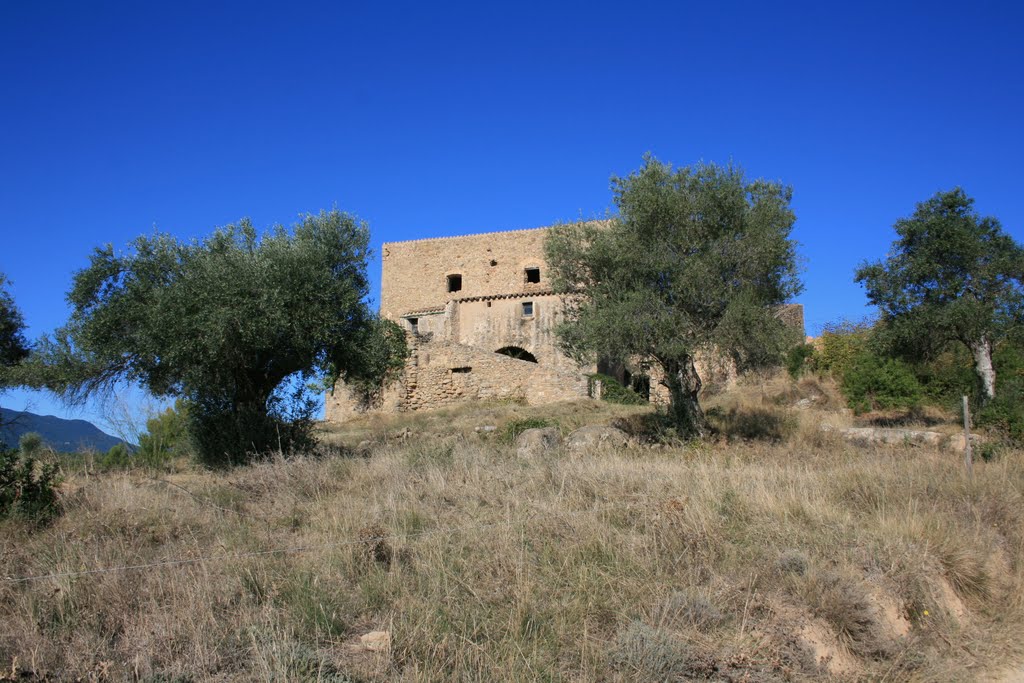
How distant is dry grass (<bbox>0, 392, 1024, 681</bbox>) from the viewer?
A: 165 inches

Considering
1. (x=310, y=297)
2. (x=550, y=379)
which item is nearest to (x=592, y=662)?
(x=310, y=297)

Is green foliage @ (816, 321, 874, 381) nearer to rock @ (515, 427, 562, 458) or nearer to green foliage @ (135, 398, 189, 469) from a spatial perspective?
rock @ (515, 427, 562, 458)

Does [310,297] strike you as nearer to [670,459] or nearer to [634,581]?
[670,459]

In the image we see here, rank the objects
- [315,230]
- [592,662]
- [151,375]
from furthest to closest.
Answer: [315,230] < [151,375] < [592,662]

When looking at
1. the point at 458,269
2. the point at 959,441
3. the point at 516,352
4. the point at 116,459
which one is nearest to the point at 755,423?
the point at 959,441

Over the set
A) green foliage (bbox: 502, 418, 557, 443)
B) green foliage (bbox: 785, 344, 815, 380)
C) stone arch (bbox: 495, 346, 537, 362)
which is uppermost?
stone arch (bbox: 495, 346, 537, 362)

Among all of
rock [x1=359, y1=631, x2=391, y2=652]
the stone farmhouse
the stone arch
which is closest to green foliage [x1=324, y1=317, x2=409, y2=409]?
rock [x1=359, y1=631, x2=391, y2=652]

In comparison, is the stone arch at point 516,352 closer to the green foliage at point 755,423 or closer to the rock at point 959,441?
the green foliage at point 755,423

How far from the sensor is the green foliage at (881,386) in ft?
60.3

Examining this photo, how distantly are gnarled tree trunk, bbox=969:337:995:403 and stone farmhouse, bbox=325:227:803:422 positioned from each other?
336 inches

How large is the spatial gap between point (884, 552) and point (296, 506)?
5281 millimetres

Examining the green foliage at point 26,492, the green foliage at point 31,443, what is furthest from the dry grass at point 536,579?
the green foliage at point 31,443

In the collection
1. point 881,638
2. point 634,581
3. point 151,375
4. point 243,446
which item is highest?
point 151,375

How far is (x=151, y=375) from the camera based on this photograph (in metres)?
11.6
